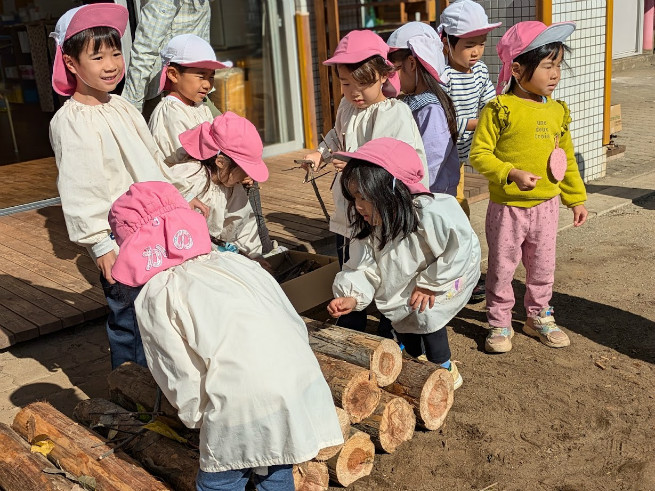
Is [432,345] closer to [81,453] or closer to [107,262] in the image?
[107,262]

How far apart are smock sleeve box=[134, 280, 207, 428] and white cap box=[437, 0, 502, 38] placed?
3215mm

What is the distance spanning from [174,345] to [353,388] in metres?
1.07

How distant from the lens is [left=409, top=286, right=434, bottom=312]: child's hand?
3.79 meters

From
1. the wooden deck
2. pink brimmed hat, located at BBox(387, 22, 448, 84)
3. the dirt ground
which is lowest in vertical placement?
the dirt ground

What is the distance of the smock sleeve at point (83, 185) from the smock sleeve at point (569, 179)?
2.51 meters

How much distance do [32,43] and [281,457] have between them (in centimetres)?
814

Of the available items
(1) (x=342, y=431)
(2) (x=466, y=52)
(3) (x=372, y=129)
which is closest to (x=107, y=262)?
(1) (x=342, y=431)

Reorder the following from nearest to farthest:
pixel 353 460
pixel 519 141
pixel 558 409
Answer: pixel 353 460 < pixel 558 409 < pixel 519 141

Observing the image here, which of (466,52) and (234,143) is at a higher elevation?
(466,52)

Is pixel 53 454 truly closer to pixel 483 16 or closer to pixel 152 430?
pixel 152 430

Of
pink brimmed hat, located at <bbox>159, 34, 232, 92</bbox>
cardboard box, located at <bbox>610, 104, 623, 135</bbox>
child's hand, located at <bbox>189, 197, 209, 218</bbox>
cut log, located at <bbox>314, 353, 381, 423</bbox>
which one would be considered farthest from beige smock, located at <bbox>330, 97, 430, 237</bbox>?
cardboard box, located at <bbox>610, 104, 623, 135</bbox>

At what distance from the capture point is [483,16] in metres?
5.37

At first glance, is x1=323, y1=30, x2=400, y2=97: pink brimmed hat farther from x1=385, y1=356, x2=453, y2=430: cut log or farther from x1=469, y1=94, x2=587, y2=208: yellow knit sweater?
x1=385, y1=356, x2=453, y2=430: cut log

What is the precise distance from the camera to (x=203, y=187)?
14.4ft
